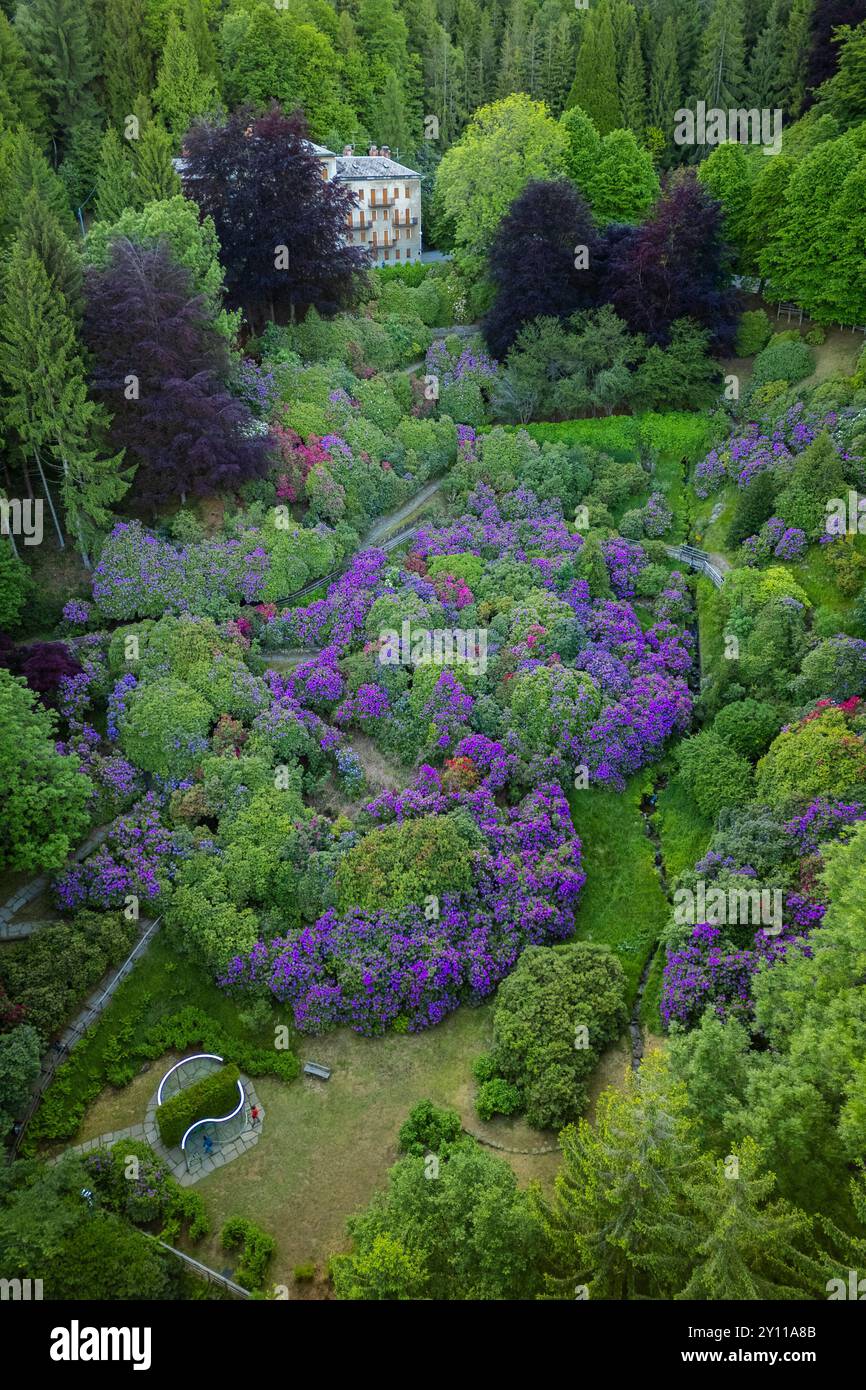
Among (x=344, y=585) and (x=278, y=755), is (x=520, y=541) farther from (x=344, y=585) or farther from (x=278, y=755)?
(x=278, y=755)

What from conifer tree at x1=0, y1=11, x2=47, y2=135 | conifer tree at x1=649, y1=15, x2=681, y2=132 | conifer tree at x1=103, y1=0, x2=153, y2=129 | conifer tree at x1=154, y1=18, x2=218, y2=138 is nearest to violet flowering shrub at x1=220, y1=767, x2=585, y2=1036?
conifer tree at x1=0, y1=11, x2=47, y2=135

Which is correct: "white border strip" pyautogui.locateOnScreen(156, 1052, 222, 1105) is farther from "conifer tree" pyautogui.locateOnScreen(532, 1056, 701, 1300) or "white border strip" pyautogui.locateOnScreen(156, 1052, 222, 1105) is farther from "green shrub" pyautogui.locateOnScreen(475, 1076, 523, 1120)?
"conifer tree" pyautogui.locateOnScreen(532, 1056, 701, 1300)

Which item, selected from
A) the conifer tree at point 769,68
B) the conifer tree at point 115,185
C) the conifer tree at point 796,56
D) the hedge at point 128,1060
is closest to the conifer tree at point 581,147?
the conifer tree at point 796,56

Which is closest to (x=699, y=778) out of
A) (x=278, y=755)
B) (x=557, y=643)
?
(x=557, y=643)

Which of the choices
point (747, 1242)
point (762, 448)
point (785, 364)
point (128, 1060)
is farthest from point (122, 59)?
point (747, 1242)

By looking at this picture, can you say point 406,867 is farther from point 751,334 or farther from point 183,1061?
point 751,334
